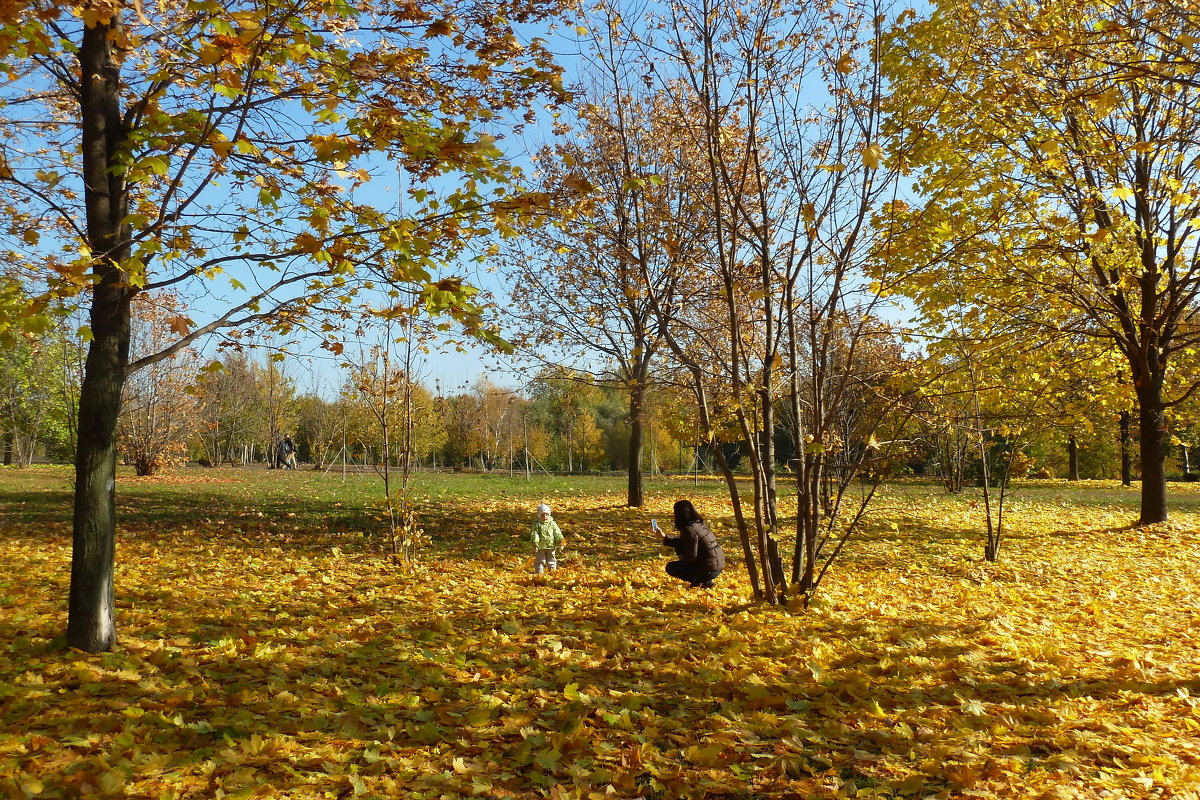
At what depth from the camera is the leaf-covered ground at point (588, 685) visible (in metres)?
2.64

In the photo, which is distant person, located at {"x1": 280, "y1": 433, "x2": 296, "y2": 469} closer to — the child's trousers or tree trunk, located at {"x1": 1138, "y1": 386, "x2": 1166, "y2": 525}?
the child's trousers

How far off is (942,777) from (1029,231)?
8167mm

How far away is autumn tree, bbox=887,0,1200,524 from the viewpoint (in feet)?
17.7

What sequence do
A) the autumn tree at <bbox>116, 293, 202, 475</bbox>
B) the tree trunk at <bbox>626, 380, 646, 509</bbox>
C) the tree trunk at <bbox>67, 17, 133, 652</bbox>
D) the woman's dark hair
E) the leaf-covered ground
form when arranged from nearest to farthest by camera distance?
the leaf-covered ground
the tree trunk at <bbox>67, 17, 133, 652</bbox>
the woman's dark hair
the tree trunk at <bbox>626, 380, 646, 509</bbox>
the autumn tree at <bbox>116, 293, 202, 475</bbox>

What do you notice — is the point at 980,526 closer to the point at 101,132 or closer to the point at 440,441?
the point at 101,132

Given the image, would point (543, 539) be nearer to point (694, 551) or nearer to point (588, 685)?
point (694, 551)

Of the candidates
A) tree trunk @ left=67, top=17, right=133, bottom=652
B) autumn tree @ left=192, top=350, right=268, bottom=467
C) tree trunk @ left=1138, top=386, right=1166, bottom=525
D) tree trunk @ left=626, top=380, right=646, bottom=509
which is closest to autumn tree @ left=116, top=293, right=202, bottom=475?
autumn tree @ left=192, top=350, right=268, bottom=467

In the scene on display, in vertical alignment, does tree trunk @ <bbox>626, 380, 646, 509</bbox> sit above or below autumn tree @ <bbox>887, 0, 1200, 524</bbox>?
below

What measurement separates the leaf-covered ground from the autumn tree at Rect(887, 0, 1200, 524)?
2.90 meters

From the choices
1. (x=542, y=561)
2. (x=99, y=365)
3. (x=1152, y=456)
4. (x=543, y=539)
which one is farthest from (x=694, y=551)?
(x=1152, y=456)

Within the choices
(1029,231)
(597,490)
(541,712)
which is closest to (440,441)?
(597,490)

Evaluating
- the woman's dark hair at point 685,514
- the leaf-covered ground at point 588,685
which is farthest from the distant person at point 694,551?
the leaf-covered ground at point 588,685

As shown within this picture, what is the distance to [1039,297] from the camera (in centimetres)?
954

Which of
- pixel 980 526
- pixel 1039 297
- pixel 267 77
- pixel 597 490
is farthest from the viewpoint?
pixel 597 490
